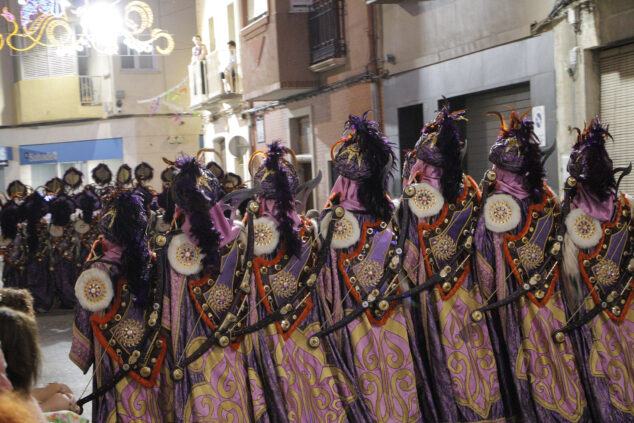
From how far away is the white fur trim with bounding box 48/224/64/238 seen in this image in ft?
38.5

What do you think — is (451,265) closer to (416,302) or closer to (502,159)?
(416,302)

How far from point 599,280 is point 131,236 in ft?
9.93

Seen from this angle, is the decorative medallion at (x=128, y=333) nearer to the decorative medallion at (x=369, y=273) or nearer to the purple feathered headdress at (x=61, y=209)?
the decorative medallion at (x=369, y=273)

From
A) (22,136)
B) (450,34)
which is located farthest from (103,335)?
(22,136)

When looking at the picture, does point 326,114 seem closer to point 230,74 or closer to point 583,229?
point 230,74

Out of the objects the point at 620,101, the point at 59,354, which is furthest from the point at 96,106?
the point at 620,101

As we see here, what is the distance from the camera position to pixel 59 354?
28.1ft

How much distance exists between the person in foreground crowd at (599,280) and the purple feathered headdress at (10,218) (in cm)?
843

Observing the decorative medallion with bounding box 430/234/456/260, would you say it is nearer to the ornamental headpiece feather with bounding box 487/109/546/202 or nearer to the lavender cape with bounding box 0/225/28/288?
the ornamental headpiece feather with bounding box 487/109/546/202

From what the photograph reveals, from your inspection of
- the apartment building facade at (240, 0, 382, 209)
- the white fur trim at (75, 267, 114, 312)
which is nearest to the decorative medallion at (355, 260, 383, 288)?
the white fur trim at (75, 267, 114, 312)

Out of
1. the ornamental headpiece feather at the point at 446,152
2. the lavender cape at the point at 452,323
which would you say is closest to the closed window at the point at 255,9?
the ornamental headpiece feather at the point at 446,152

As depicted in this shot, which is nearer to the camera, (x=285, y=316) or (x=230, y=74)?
(x=285, y=316)

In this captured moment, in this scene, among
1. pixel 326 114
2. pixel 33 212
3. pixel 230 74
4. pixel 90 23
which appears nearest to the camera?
pixel 33 212

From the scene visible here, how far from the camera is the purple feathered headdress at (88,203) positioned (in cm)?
1155
